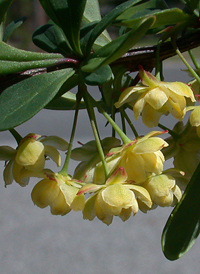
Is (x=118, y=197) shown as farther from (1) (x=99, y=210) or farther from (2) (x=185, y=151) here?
(2) (x=185, y=151)

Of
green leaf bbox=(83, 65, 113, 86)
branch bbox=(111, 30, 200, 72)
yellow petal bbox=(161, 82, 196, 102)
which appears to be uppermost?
green leaf bbox=(83, 65, 113, 86)

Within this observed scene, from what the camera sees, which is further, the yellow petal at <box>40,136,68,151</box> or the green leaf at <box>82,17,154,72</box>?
the yellow petal at <box>40,136,68,151</box>

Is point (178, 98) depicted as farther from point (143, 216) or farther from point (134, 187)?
point (143, 216)

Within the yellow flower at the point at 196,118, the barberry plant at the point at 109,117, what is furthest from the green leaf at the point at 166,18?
the yellow flower at the point at 196,118

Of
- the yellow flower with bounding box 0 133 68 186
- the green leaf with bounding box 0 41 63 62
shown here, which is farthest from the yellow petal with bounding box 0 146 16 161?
the green leaf with bounding box 0 41 63 62

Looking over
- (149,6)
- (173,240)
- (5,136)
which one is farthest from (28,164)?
(5,136)

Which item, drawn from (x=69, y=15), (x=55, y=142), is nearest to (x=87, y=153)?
(x=55, y=142)

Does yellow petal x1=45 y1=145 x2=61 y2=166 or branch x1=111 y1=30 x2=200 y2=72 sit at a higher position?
branch x1=111 y1=30 x2=200 y2=72

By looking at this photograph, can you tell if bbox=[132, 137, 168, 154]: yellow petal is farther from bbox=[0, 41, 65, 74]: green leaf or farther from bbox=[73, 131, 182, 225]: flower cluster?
bbox=[0, 41, 65, 74]: green leaf
